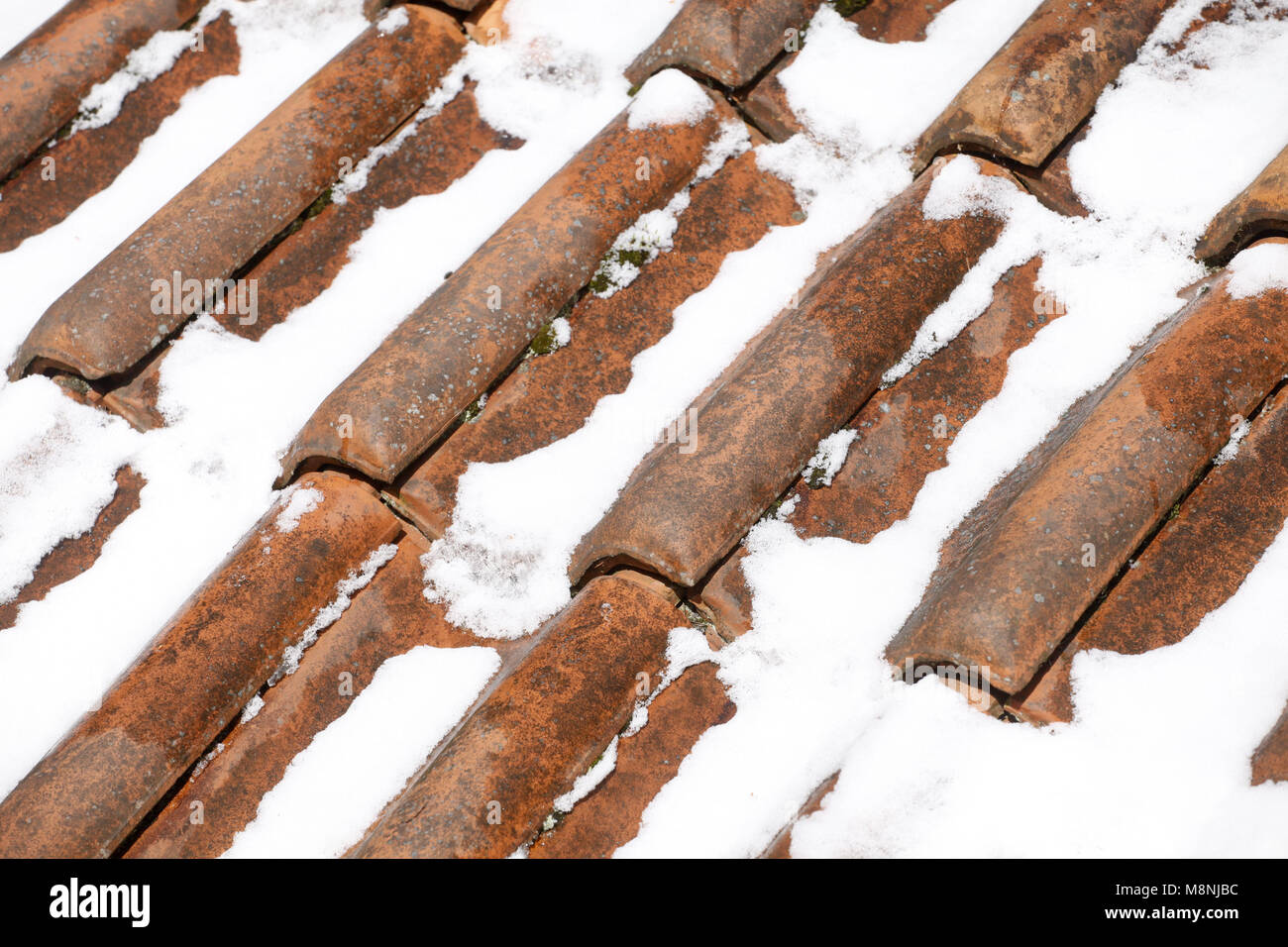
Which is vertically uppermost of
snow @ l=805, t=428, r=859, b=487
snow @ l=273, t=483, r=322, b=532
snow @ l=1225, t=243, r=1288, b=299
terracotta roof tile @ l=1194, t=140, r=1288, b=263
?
terracotta roof tile @ l=1194, t=140, r=1288, b=263

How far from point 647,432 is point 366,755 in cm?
95

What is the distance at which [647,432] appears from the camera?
2.21m

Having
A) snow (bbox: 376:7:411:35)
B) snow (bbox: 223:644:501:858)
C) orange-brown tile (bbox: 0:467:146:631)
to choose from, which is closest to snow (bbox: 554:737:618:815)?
snow (bbox: 223:644:501:858)

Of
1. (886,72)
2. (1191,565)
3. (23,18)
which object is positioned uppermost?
(23,18)

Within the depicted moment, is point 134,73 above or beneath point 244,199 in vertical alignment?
above

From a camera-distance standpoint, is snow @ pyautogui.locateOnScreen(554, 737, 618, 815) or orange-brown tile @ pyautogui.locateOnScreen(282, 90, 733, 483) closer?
snow @ pyautogui.locateOnScreen(554, 737, 618, 815)

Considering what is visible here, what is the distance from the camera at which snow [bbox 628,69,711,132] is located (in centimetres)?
249

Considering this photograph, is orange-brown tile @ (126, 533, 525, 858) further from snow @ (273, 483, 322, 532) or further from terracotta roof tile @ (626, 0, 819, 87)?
terracotta roof tile @ (626, 0, 819, 87)

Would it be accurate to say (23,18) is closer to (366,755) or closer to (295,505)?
(295,505)

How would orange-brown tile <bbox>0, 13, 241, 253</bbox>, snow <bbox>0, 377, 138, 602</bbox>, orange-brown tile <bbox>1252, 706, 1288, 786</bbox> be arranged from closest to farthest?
orange-brown tile <bbox>1252, 706, 1288, 786</bbox> < snow <bbox>0, 377, 138, 602</bbox> < orange-brown tile <bbox>0, 13, 241, 253</bbox>

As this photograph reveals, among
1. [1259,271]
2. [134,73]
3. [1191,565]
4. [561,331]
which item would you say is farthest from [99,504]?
[1259,271]

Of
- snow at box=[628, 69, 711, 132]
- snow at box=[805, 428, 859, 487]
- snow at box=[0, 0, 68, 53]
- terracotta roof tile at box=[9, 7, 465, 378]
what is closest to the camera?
snow at box=[805, 428, 859, 487]
